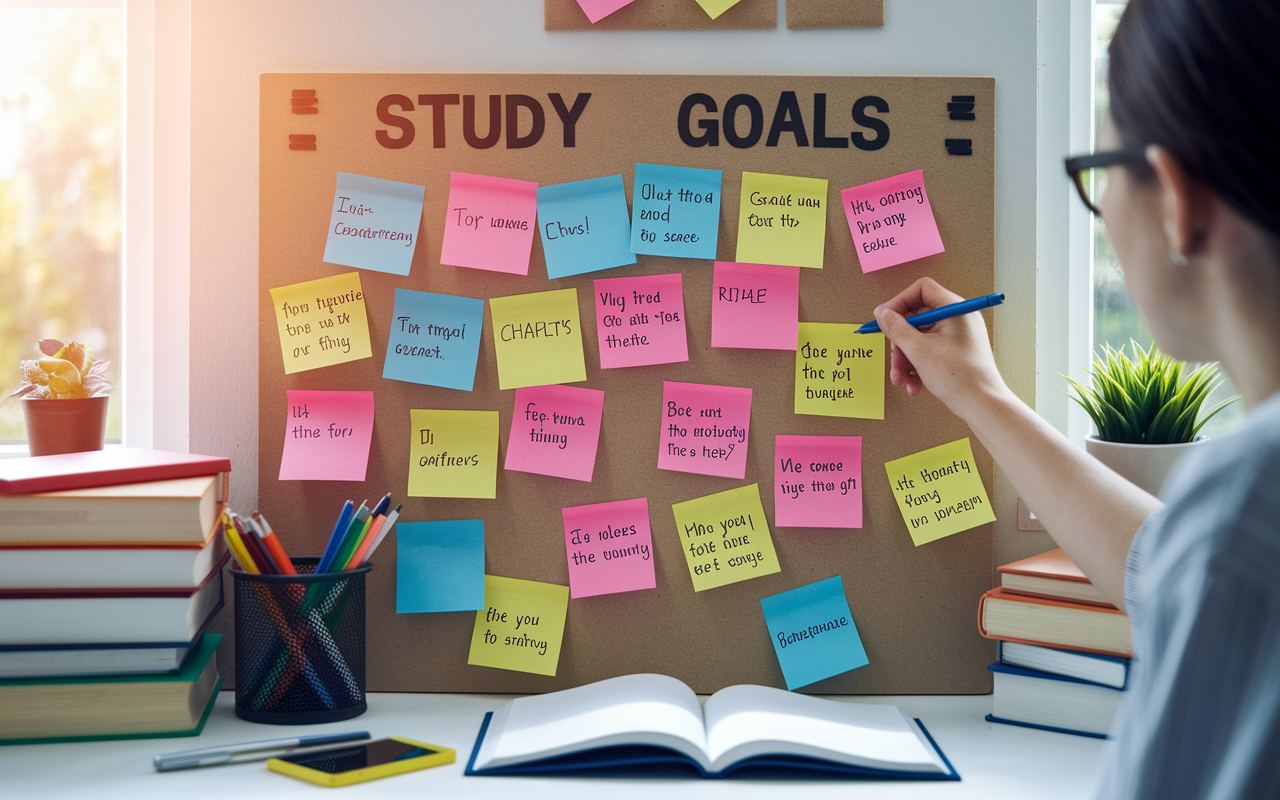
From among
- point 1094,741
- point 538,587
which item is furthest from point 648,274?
point 1094,741

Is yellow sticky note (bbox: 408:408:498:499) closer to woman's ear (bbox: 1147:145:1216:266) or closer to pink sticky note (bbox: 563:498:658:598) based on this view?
pink sticky note (bbox: 563:498:658:598)

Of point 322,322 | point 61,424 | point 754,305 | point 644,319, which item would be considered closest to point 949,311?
point 754,305

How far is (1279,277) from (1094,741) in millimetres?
593

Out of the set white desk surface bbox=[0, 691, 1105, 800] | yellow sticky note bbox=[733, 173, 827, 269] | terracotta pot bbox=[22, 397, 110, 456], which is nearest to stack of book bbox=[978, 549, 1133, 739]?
white desk surface bbox=[0, 691, 1105, 800]

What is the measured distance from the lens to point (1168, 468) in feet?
2.81

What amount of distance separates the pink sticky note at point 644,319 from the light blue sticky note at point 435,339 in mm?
138

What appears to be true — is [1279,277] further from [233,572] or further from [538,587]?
[233,572]

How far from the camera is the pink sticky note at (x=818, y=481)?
942 millimetres

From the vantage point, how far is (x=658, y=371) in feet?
3.11

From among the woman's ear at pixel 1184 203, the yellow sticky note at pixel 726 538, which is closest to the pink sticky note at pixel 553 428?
the yellow sticky note at pixel 726 538

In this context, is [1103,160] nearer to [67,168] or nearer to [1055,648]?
[1055,648]

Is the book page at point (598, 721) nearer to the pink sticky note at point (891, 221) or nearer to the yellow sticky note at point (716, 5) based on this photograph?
the pink sticky note at point (891, 221)

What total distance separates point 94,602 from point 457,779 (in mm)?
357

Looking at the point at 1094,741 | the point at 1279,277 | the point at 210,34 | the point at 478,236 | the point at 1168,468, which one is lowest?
the point at 1094,741
